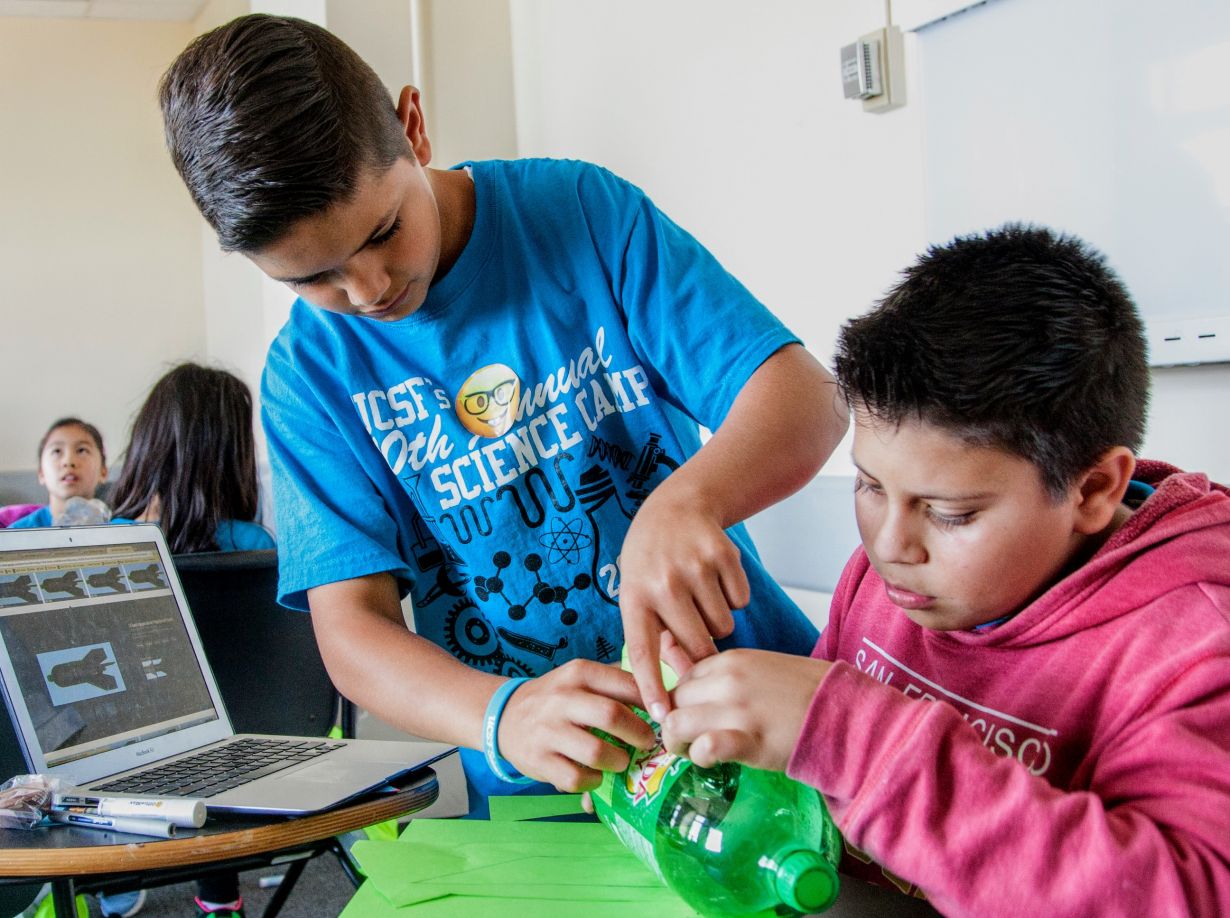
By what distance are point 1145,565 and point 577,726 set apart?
1.23ft

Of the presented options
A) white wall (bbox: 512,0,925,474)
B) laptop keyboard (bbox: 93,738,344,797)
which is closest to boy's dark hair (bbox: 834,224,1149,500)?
laptop keyboard (bbox: 93,738,344,797)

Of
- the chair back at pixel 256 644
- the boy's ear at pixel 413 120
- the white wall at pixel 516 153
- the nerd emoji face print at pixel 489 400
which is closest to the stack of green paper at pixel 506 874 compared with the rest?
the nerd emoji face print at pixel 489 400

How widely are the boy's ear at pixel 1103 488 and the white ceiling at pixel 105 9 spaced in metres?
5.72

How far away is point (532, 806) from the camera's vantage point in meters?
0.94

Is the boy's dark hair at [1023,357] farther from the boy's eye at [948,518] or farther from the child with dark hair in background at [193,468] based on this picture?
the child with dark hair in background at [193,468]

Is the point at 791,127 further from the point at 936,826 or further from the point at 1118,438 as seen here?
the point at 936,826

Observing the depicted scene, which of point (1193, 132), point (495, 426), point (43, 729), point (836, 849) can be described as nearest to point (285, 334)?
point (495, 426)

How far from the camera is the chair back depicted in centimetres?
198

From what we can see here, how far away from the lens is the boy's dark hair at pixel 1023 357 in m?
0.69

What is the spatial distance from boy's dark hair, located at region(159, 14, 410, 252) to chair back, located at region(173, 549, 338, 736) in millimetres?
1243

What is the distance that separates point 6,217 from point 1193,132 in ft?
18.1

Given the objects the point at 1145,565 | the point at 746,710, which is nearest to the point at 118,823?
the point at 746,710

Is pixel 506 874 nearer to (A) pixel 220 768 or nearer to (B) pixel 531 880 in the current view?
(B) pixel 531 880

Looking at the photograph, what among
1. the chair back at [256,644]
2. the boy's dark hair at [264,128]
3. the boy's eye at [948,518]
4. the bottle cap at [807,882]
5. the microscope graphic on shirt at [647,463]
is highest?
the boy's dark hair at [264,128]
